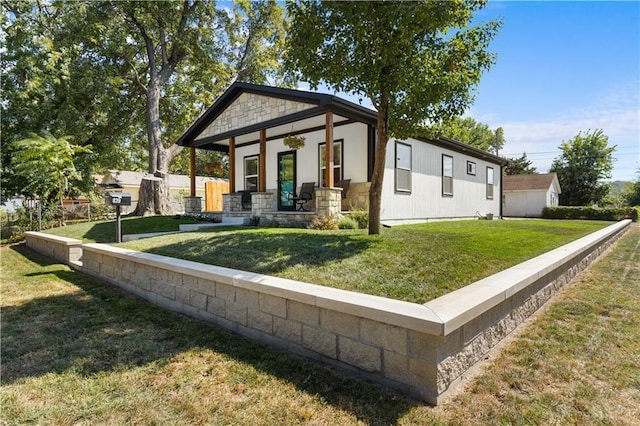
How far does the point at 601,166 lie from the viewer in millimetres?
27297

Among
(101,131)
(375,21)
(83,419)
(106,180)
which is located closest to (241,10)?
(101,131)

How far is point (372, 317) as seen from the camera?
7.80ft

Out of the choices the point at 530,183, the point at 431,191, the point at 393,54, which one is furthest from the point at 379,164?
the point at 530,183

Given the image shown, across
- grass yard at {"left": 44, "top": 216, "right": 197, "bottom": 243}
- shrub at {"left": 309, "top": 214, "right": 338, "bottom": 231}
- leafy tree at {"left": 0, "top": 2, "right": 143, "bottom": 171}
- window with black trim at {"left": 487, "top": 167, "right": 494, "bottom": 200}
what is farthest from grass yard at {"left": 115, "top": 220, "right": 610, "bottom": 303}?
leafy tree at {"left": 0, "top": 2, "right": 143, "bottom": 171}

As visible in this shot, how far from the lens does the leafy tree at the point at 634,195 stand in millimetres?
29234

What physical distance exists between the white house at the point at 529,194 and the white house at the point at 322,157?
15.0 metres

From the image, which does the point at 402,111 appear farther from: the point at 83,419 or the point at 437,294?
the point at 83,419

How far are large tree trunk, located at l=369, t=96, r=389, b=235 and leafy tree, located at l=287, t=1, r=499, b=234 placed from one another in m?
0.03

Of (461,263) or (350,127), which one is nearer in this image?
(461,263)

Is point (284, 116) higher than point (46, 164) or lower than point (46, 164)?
higher

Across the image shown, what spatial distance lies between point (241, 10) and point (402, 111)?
653 inches

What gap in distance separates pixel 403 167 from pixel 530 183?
20819mm

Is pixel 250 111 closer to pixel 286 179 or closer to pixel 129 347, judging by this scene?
pixel 286 179

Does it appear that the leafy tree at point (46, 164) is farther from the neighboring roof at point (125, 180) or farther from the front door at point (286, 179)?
the neighboring roof at point (125, 180)
